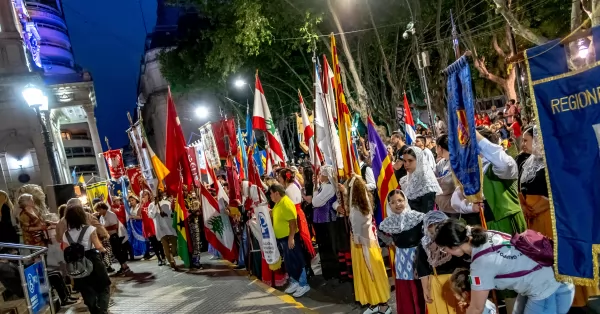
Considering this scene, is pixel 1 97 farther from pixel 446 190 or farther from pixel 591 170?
pixel 591 170

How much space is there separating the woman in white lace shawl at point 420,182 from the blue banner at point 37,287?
5320mm

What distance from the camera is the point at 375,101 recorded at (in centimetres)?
2117

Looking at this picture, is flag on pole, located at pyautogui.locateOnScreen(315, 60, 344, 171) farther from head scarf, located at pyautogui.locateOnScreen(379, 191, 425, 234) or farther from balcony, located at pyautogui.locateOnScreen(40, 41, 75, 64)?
balcony, located at pyautogui.locateOnScreen(40, 41, 75, 64)

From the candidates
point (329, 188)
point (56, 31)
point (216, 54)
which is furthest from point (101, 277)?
point (56, 31)

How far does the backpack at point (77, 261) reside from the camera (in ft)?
20.4

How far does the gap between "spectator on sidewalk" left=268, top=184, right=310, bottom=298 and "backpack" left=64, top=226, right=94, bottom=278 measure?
2833 mm

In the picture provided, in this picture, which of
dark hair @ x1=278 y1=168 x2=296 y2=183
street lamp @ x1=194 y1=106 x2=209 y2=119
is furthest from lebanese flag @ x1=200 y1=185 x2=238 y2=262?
street lamp @ x1=194 y1=106 x2=209 y2=119

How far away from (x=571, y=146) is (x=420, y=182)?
2.67 meters

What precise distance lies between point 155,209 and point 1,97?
18.9m

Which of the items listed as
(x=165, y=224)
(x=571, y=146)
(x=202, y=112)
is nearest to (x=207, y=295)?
(x=165, y=224)

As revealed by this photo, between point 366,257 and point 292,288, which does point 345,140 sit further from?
point 292,288

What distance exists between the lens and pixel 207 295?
8070mm

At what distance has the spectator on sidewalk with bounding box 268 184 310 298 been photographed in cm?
735

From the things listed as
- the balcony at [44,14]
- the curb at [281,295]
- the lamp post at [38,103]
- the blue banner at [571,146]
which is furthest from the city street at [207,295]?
the balcony at [44,14]
